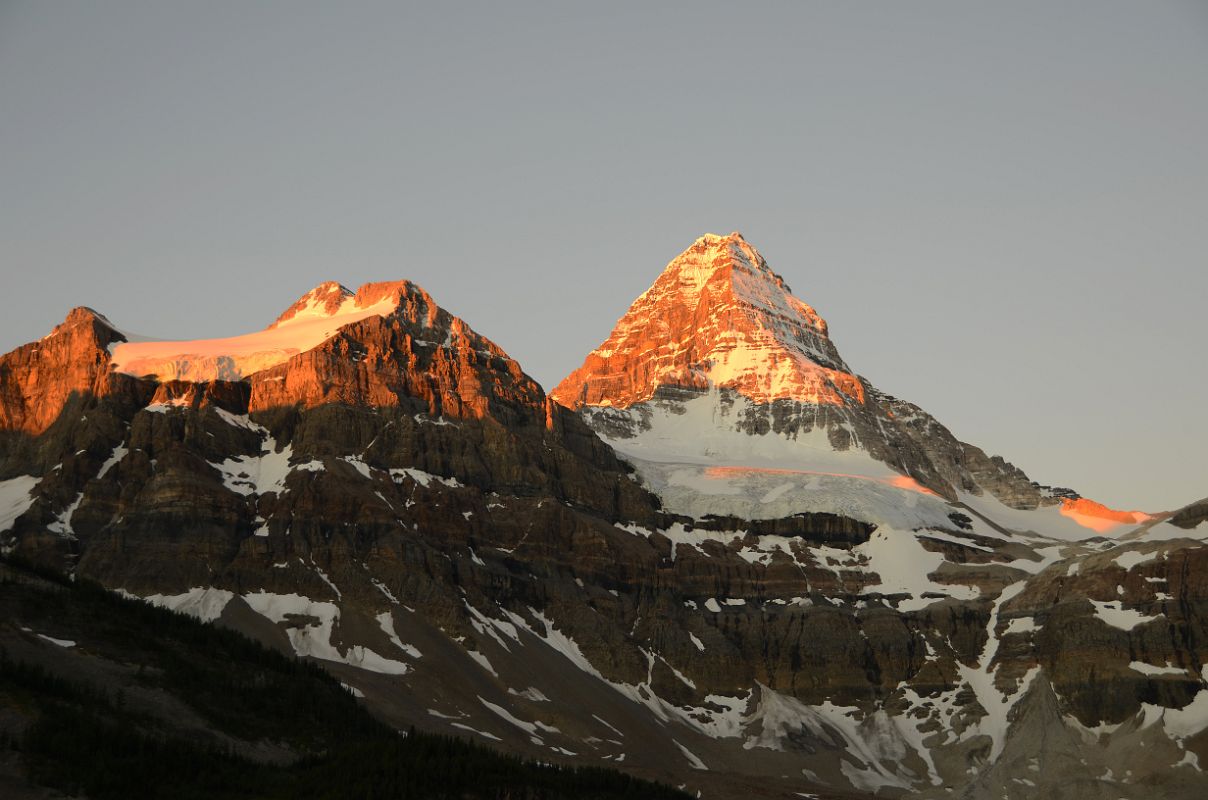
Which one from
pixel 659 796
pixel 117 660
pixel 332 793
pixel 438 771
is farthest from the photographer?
pixel 659 796

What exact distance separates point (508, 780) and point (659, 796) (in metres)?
25.9

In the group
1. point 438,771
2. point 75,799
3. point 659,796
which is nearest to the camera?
point 75,799

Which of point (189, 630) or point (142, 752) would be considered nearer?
point (142, 752)

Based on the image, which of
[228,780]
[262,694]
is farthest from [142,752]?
[262,694]

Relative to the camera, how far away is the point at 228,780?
148 m

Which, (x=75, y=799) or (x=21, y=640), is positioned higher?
(x=21, y=640)

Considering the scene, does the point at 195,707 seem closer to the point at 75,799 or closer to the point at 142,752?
the point at 142,752

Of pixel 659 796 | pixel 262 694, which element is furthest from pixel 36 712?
pixel 659 796

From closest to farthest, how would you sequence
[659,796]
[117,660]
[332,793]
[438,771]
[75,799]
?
[75,799] → [332,793] → [438,771] → [117,660] → [659,796]

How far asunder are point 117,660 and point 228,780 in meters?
31.3

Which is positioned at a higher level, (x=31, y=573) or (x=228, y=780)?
(x=31, y=573)

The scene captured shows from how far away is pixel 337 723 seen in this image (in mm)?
181625

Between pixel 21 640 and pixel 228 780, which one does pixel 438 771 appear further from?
pixel 21 640

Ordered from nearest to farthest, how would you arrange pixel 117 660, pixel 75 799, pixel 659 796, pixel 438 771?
pixel 75 799
pixel 438 771
pixel 117 660
pixel 659 796
